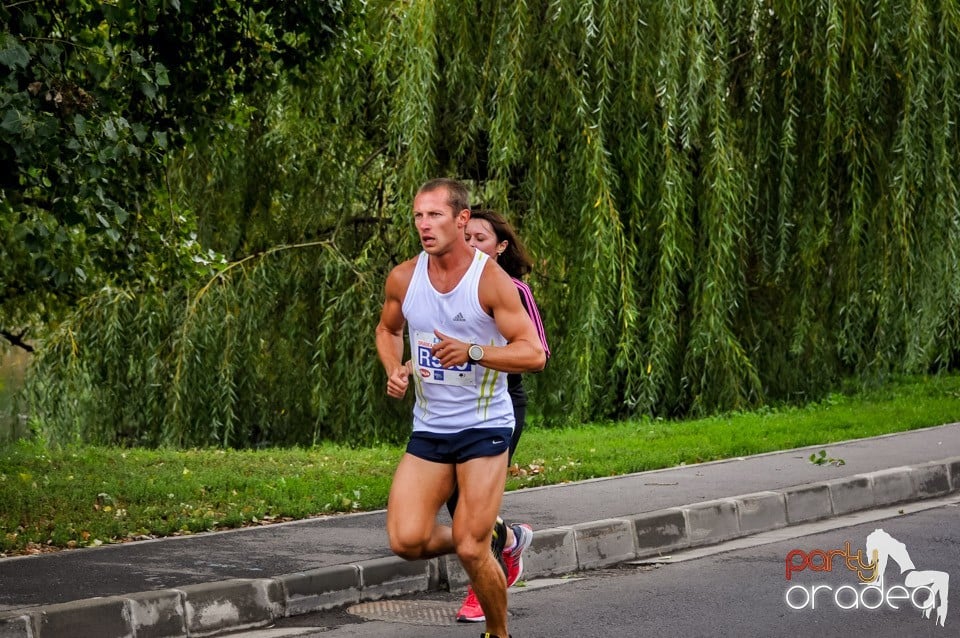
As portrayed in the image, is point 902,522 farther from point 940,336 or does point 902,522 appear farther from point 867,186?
point 940,336

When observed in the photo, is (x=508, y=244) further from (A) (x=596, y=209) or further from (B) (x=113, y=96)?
(A) (x=596, y=209)

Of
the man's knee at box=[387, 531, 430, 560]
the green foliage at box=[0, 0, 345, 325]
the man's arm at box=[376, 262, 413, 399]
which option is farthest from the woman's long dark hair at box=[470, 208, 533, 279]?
the green foliage at box=[0, 0, 345, 325]

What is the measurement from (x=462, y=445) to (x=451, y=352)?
0.52 m

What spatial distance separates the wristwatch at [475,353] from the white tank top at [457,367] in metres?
0.21

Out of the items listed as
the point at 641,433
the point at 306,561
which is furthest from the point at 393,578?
the point at 641,433

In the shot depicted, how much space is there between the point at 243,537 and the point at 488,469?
115 inches

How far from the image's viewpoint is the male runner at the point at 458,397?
208 inches

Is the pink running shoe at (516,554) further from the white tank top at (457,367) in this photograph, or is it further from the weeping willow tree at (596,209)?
the weeping willow tree at (596,209)

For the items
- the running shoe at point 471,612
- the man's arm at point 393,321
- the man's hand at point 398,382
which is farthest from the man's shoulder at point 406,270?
the running shoe at point 471,612

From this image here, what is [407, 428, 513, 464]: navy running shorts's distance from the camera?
5371 mm

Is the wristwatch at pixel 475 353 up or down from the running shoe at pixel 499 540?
up

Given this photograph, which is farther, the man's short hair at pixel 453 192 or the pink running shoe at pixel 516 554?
the pink running shoe at pixel 516 554

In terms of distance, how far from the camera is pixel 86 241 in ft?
34.9

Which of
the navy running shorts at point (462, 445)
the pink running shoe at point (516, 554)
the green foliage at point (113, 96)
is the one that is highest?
the green foliage at point (113, 96)
